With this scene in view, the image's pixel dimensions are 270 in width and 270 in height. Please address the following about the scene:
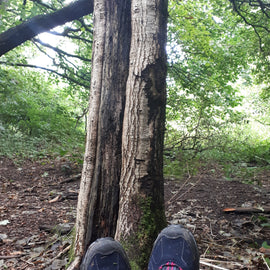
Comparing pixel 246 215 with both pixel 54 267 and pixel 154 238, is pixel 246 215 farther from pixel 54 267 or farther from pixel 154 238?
pixel 54 267

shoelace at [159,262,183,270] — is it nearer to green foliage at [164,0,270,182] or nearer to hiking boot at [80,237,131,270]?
hiking boot at [80,237,131,270]

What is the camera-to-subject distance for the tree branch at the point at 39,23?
477 cm

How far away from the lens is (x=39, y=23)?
4.86 meters

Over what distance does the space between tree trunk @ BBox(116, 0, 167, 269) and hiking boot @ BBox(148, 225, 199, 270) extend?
11 centimetres

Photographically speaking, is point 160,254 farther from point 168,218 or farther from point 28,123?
point 28,123

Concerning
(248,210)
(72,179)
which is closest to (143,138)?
(248,210)

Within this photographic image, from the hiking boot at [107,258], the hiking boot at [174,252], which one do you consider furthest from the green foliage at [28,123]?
the hiking boot at [174,252]

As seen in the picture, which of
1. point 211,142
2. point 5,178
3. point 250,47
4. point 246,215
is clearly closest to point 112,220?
point 246,215

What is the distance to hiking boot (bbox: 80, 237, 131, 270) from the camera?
1.80 metres

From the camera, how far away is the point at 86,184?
7.06 ft

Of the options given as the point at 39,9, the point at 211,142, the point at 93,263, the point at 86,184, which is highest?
the point at 39,9

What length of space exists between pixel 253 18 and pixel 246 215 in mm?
4552

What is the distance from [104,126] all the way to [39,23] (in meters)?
3.78

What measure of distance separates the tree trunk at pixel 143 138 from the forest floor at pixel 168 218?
0.63 meters
